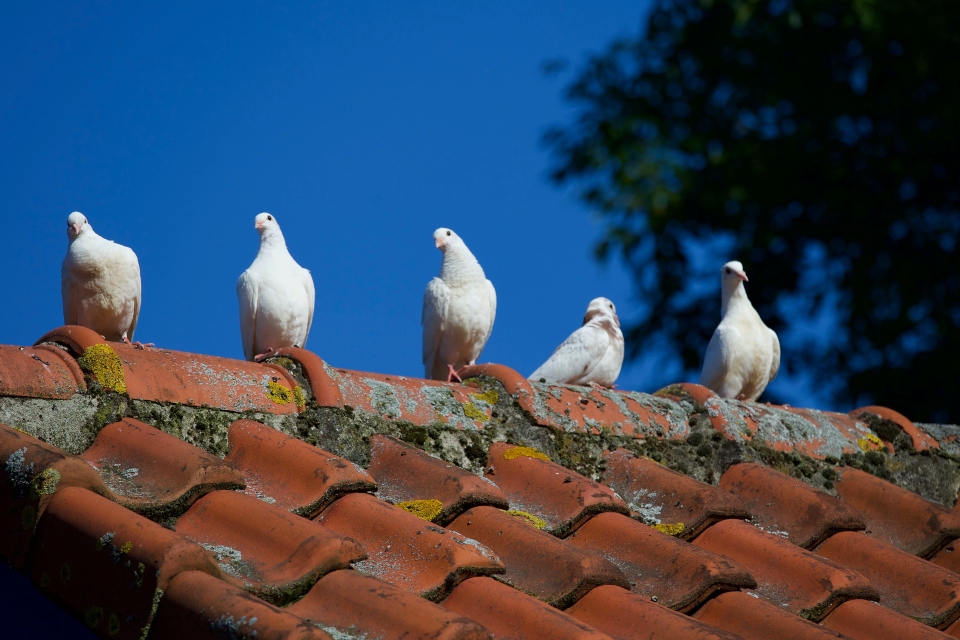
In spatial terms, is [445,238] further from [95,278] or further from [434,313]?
[95,278]

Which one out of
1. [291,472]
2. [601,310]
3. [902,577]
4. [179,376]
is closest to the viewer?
[291,472]

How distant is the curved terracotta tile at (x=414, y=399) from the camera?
353cm

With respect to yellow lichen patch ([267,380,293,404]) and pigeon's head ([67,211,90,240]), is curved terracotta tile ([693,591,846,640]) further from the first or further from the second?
pigeon's head ([67,211,90,240])

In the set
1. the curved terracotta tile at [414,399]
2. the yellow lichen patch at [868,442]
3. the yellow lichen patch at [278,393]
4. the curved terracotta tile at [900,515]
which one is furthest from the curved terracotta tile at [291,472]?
the yellow lichen patch at [868,442]

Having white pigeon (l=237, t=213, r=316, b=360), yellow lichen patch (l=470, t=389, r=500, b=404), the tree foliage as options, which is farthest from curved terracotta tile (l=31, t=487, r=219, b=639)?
the tree foliage

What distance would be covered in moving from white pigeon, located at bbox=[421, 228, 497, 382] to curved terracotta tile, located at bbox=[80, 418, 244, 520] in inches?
133

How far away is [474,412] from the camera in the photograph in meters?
3.71

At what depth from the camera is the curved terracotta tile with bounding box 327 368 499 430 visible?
3525mm

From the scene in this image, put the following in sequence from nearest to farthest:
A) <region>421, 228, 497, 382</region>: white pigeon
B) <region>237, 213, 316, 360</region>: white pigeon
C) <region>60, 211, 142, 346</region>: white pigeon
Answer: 1. <region>60, 211, 142, 346</region>: white pigeon
2. <region>237, 213, 316, 360</region>: white pigeon
3. <region>421, 228, 497, 382</region>: white pigeon

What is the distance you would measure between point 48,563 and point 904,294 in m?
11.0

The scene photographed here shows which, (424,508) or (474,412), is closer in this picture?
(424,508)

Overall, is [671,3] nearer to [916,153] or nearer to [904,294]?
[916,153]

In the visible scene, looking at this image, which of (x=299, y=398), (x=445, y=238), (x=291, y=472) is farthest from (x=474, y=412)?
(x=445, y=238)

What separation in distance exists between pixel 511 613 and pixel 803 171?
11129 mm
